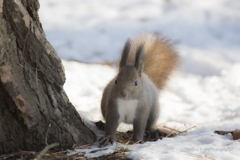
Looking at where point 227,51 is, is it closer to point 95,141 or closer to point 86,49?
point 86,49

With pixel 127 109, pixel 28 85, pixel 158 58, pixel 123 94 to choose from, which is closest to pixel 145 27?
pixel 158 58

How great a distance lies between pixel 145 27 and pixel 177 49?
2303 mm

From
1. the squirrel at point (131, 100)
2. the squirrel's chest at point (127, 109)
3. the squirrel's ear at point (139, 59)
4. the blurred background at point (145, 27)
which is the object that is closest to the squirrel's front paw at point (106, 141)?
the squirrel at point (131, 100)

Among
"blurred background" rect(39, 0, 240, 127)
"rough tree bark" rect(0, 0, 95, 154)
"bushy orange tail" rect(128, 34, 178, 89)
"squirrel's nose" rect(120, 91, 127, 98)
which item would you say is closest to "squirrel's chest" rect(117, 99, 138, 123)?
"squirrel's nose" rect(120, 91, 127, 98)

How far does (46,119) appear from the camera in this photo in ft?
4.64

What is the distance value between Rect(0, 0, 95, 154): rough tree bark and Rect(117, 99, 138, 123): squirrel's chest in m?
0.39

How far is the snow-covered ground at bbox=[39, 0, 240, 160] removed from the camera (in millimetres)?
2602

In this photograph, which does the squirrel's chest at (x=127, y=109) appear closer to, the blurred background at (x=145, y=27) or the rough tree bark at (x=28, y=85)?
the rough tree bark at (x=28, y=85)

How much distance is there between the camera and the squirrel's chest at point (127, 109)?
71.0 inches

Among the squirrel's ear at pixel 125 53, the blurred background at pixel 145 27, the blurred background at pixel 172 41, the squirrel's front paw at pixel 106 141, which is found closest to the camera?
the squirrel's front paw at pixel 106 141

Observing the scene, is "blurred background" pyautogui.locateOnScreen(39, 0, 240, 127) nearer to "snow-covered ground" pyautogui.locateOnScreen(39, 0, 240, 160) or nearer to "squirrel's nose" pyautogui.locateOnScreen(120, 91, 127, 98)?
"snow-covered ground" pyautogui.locateOnScreen(39, 0, 240, 160)

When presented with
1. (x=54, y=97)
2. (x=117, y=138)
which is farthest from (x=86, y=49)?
(x=54, y=97)

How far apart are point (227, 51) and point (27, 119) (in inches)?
155

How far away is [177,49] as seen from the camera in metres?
2.80
